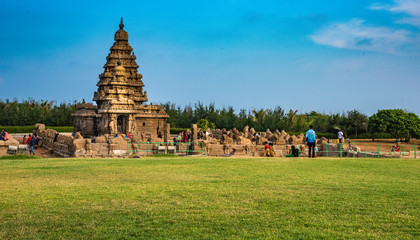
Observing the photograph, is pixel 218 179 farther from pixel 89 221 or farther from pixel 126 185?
pixel 89 221

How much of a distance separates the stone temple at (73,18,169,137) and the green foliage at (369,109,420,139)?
20.0 meters

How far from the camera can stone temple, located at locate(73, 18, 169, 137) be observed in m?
34.9

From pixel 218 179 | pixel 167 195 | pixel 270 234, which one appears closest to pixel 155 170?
pixel 218 179

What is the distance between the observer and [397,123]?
40.2m

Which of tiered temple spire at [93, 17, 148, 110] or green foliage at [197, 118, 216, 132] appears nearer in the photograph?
tiered temple spire at [93, 17, 148, 110]

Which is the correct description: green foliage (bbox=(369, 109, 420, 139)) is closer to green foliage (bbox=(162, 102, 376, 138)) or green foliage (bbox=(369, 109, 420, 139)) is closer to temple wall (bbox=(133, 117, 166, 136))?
green foliage (bbox=(162, 102, 376, 138))

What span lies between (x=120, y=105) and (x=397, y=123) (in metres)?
24.9

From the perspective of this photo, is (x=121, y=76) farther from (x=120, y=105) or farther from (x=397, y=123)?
(x=397, y=123)

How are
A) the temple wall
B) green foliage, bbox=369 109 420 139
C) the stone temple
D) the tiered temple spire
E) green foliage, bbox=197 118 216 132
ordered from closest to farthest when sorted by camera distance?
the stone temple < the tiered temple spire < green foliage, bbox=369 109 420 139 < the temple wall < green foliage, bbox=197 118 216 132

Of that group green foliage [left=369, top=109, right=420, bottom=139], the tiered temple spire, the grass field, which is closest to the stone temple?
the tiered temple spire

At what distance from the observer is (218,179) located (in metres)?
10.6

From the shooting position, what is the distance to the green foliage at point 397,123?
40.0 meters

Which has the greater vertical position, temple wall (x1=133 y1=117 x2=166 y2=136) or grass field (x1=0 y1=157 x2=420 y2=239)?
temple wall (x1=133 y1=117 x2=166 y2=136)

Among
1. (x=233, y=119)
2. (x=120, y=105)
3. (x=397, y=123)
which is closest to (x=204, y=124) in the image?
(x=233, y=119)
